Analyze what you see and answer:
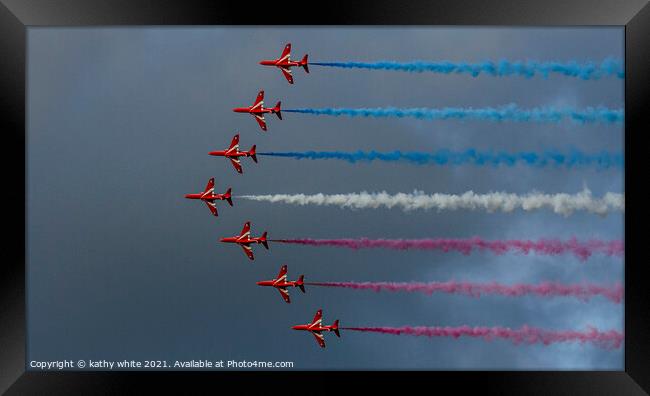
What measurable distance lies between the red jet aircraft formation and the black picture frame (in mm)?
15421

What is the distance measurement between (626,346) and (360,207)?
19.8 m

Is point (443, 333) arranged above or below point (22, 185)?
below

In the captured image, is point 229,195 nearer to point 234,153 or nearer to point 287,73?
point 234,153

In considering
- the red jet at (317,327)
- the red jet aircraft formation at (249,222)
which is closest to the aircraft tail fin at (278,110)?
the red jet aircraft formation at (249,222)

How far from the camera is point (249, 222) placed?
264 ft

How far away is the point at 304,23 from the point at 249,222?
25255mm

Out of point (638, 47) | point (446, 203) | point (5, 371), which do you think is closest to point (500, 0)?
point (638, 47)

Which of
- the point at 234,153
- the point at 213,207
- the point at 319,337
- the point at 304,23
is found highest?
the point at 304,23

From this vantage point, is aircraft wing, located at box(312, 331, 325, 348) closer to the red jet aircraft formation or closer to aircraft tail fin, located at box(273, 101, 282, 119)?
the red jet aircraft formation

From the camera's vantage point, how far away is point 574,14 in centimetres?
5766

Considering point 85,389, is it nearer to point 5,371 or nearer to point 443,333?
point 5,371

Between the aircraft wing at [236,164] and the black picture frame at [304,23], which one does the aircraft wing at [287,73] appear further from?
the black picture frame at [304,23]

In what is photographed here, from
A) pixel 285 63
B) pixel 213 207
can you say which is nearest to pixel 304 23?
pixel 285 63

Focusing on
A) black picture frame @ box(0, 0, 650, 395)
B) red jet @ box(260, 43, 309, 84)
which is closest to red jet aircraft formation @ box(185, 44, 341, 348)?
red jet @ box(260, 43, 309, 84)
